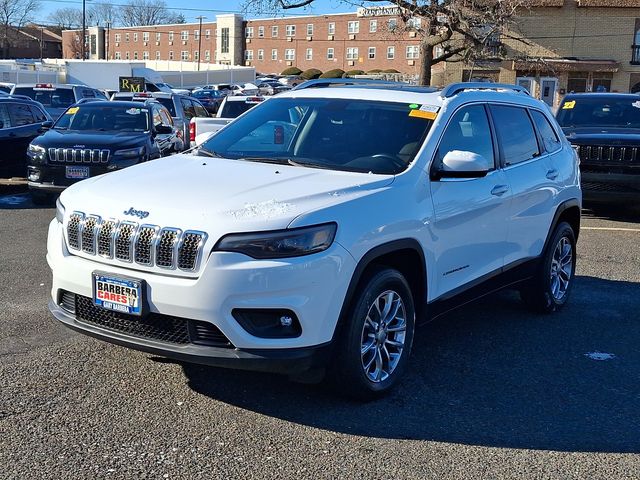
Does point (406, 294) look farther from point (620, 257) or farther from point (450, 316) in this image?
point (620, 257)

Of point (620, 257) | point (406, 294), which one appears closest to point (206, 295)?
point (406, 294)

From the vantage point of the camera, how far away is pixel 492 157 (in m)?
5.82

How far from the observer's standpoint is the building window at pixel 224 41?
4347 inches

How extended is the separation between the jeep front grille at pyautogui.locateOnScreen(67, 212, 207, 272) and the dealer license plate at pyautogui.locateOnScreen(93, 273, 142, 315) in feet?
0.39

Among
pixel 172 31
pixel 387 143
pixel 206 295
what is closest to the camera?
pixel 206 295

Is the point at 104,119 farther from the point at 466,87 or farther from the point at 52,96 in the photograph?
the point at 52,96

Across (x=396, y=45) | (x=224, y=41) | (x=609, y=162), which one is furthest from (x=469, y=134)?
(x=224, y=41)

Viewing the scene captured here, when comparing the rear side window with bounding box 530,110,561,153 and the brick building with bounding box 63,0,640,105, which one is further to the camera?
the brick building with bounding box 63,0,640,105

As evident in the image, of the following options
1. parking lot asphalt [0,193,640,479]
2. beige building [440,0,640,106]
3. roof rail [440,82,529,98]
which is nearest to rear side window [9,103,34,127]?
parking lot asphalt [0,193,640,479]

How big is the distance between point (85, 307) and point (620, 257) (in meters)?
6.80

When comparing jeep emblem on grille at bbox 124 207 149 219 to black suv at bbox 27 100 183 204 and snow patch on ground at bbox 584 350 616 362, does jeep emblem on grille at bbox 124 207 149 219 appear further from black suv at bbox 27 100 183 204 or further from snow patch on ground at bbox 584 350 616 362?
black suv at bbox 27 100 183 204

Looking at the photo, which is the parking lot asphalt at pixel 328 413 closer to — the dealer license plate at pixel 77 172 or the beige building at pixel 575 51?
the dealer license plate at pixel 77 172

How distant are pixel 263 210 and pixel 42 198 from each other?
8.73 m

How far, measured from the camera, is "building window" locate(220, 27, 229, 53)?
110406mm
